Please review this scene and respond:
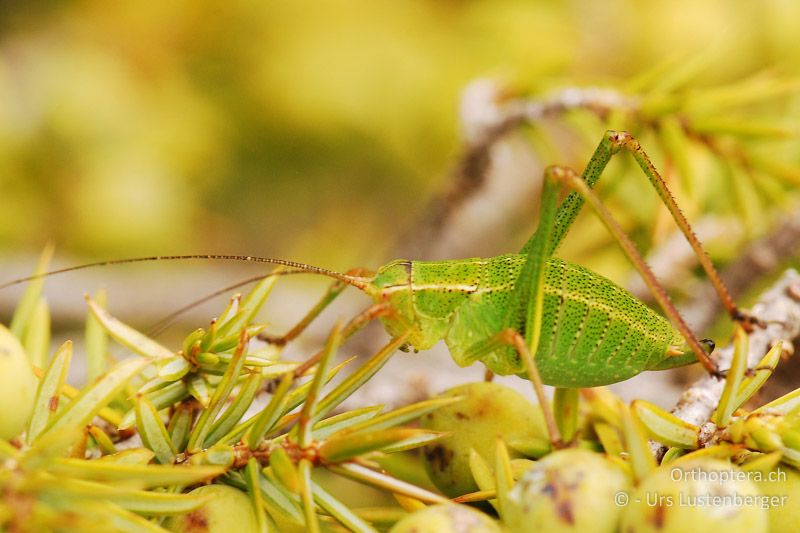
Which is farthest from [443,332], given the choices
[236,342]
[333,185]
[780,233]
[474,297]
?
[333,185]

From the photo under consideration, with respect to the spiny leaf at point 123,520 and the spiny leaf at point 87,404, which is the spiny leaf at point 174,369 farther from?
the spiny leaf at point 123,520

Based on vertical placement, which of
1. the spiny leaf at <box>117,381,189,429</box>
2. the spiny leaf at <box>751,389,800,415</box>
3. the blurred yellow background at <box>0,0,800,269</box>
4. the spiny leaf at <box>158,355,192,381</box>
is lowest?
the spiny leaf at <box>751,389,800,415</box>

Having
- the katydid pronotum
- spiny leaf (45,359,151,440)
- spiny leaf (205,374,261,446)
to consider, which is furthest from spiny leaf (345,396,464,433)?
the katydid pronotum

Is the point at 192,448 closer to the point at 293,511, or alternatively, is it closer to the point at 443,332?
the point at 293,511

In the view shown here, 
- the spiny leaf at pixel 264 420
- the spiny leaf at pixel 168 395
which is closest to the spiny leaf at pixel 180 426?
the spiny leaf at pixel 168 395

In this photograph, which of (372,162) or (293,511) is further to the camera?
(372,162)

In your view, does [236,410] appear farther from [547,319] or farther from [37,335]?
[547,319]

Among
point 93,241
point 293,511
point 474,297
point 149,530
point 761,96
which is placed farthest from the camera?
point 93,241

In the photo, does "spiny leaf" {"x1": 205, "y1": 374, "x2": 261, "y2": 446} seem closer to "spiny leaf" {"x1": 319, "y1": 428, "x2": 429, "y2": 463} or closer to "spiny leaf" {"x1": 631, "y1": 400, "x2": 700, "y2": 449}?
"spiny leaf" {"x1": 319, "y1": 428, "x2": 429, "y2": 463}

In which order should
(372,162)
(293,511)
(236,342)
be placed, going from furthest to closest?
(372,162), (236,342), (293,511)
